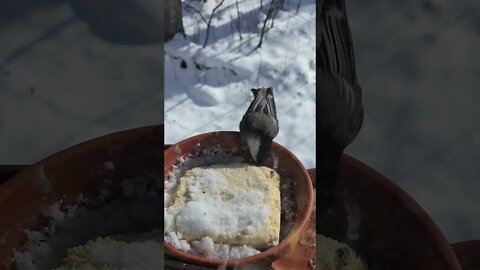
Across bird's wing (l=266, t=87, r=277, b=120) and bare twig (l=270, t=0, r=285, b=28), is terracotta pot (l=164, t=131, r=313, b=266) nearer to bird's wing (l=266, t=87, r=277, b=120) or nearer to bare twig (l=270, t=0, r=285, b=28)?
bird's wing (l=266, t=87, r=277, b=120)

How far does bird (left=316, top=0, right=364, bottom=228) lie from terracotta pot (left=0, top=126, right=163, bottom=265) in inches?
9.0

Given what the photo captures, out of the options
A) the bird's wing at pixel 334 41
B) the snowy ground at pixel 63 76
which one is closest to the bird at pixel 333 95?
the bird's wing at pixel 334 41

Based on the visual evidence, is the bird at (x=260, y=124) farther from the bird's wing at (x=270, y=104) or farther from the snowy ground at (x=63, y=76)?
the snowy ground at (x=63, y=76)

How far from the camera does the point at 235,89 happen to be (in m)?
1.12

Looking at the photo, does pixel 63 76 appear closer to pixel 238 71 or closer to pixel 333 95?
pixel 238 71

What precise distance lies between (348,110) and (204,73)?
0.21 m

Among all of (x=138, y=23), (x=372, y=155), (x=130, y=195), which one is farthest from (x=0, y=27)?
(x=372, y=155)

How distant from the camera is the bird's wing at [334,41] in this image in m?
1.11

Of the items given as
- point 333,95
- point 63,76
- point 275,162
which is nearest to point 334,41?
point 333,95

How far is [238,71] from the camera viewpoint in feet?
3.68

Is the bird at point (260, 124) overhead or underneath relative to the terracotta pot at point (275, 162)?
overhead

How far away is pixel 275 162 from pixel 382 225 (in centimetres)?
19

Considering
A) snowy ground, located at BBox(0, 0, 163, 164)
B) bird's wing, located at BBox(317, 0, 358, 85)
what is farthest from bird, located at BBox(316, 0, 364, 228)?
snowy ground, located at BBox(0, 0, 163, 164)

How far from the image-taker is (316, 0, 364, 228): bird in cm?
111
